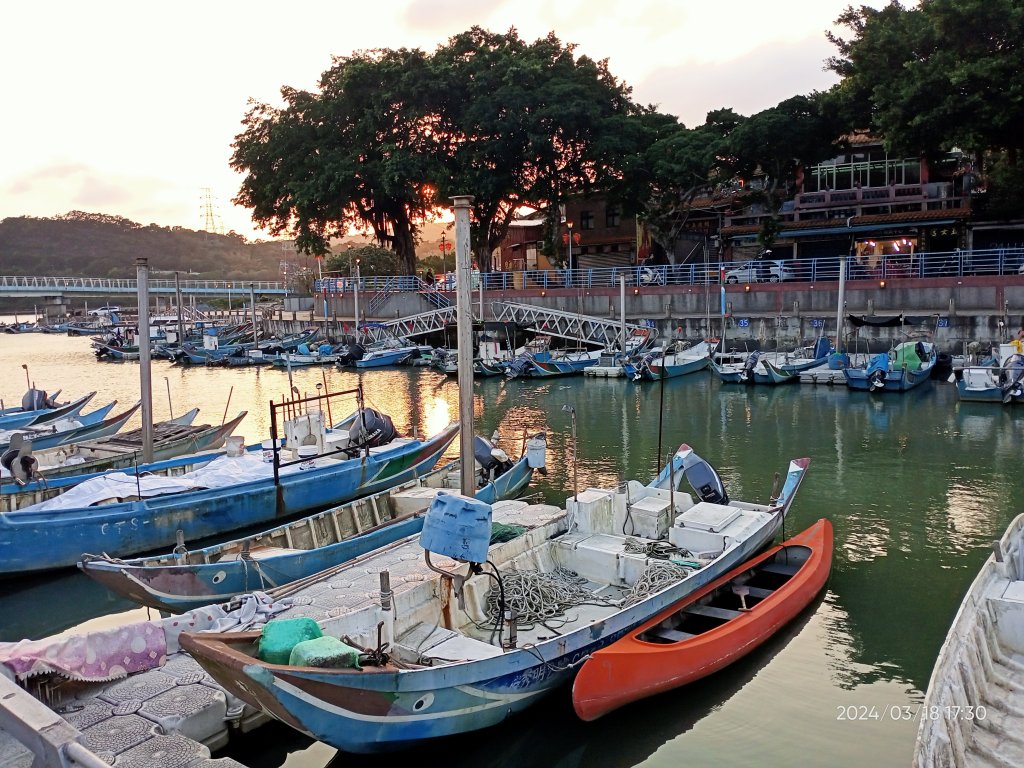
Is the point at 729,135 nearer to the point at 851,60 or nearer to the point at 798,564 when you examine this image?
the point at 851,60

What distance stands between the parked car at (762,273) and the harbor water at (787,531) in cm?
849

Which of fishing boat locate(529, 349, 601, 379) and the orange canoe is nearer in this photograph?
the orange canoe

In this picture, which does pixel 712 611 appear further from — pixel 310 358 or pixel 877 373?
pixel 310 358

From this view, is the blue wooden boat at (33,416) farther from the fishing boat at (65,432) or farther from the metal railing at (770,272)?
the metal railing at (770,272)

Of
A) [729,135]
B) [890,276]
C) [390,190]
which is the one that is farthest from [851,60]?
[390,190]

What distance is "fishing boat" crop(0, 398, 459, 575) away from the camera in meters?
12.5

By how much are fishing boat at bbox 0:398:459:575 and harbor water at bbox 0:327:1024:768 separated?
32.1 inches

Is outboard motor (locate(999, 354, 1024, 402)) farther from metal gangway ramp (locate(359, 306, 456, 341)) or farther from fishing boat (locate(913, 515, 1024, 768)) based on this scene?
Result: metal gangway ramp (locate(359, 306, 456, 341))

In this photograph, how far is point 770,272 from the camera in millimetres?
41375

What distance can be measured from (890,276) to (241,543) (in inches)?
1401

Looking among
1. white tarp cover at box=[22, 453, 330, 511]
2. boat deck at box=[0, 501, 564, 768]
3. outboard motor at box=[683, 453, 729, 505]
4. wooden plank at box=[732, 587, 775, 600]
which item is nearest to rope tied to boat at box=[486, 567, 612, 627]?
boat deck at box=[0, 501, 564, 768]

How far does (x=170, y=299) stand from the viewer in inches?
4983

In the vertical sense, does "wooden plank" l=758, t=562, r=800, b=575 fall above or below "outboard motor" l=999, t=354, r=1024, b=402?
below

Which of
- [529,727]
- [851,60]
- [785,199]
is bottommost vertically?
[529,727]
